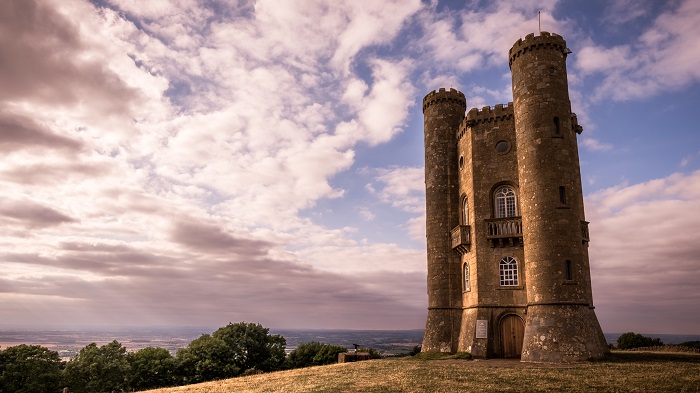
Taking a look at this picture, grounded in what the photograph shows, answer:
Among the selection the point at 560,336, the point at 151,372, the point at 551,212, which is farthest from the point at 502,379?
the point at 151,372

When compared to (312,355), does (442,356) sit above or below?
above

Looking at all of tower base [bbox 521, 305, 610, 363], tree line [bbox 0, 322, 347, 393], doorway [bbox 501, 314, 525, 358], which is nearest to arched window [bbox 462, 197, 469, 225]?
doorway [bbox 501, 314, 525, 358]

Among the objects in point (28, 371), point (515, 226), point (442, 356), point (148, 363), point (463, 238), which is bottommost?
point (28, 371)

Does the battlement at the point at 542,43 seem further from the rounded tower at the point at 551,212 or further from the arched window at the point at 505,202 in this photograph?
the arched window at the point at 505,202

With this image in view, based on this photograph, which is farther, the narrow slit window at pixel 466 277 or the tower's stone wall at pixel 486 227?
the narrow slit window at pixel 466 277

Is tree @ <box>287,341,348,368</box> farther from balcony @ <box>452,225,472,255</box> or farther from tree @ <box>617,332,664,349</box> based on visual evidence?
tree @ <box>617,332,664,349</box>

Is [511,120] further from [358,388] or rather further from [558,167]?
[358,388]

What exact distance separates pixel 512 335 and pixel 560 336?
17.0 feet

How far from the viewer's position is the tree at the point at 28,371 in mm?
45763

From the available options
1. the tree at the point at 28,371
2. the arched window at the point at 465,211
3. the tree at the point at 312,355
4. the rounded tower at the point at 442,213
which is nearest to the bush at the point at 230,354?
the tree at the point at 312,355

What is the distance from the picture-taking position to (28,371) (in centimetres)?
4716

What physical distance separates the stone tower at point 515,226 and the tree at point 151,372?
33.2 metres

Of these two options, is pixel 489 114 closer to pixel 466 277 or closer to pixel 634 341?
pixel 466 277

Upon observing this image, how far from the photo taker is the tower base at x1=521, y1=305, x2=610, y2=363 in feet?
90.9
